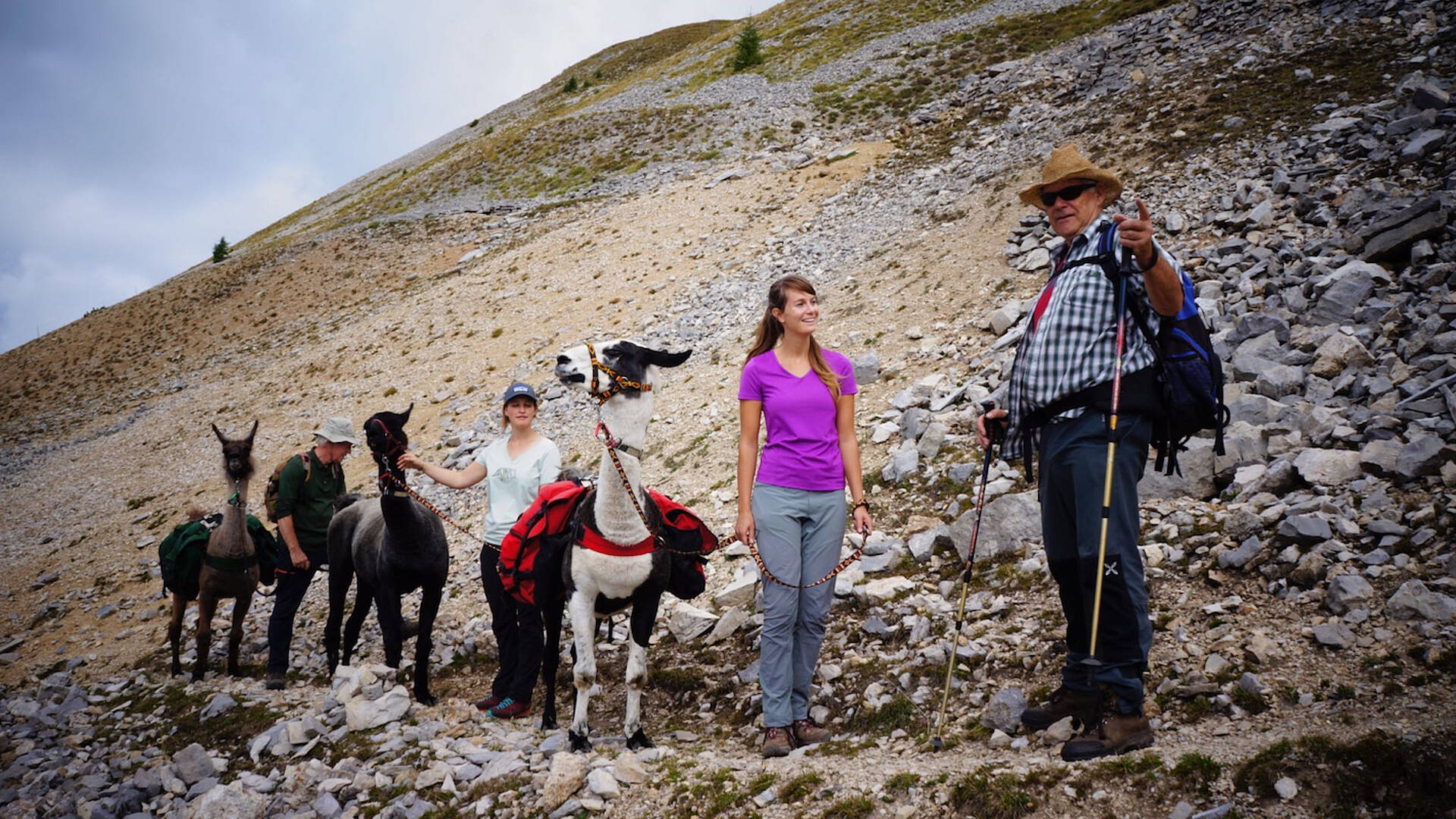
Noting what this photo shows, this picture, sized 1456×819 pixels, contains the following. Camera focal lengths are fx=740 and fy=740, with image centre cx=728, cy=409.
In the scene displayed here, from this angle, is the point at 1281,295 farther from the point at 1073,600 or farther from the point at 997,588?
the point at 1073,600

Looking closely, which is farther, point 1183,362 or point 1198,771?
point 1183,362

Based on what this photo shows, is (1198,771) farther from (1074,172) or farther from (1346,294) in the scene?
(1346,294)

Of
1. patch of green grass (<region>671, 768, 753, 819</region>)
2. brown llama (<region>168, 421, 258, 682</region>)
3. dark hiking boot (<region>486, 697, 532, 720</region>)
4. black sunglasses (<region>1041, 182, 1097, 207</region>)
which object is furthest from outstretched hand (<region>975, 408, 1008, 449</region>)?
brown llama (<region>168, 421, 258, 682</region>)

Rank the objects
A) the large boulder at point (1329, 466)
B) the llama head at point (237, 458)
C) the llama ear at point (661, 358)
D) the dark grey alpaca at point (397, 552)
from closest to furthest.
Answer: the llama ear at point (661, 358), the large boulder at point (1329, 466), the dark grey alpaca at point (397, 552), the llama head at point (237, 458)

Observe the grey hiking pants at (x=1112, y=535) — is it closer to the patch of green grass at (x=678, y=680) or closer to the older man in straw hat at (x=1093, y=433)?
the older man in straw hat at (x=1093, y=433)

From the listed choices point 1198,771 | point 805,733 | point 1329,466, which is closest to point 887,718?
point 805,733

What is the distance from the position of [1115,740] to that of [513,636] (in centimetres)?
476

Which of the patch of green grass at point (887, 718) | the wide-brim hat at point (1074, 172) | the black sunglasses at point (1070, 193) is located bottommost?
the patch of green grass at point (887, 718)

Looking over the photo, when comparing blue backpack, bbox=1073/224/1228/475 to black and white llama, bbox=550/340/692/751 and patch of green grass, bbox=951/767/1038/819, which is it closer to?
patch of green grass, bbox=951/767/1038/819

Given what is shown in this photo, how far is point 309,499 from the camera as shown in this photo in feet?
26.9

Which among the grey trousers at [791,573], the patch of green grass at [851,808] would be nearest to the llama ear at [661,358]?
the grey trousers at [791,573]

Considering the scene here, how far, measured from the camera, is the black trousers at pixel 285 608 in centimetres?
799

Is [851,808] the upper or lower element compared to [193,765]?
lower

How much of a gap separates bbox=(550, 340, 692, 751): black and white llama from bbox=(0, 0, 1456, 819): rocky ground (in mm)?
560
